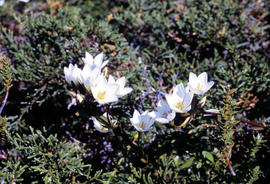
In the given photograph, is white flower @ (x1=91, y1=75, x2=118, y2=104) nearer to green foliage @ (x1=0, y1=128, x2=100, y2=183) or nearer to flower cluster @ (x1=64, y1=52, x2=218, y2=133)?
→ flower cluster @ (x1=64, y1=52, x2=218, y2=133)

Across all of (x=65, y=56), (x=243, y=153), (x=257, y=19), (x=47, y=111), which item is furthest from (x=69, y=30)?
(x=257, y=19)

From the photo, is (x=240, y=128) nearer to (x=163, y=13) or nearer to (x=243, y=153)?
(x=243, y=153)

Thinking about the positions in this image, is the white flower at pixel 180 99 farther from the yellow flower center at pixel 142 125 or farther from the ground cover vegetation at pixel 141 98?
the yellow flower center at pixel 142 125

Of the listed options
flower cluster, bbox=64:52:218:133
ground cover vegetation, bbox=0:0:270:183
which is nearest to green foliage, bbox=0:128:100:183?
ground cover vegetation, bbox=0:0:270:183

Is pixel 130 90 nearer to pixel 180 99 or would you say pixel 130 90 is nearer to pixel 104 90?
pixel 104 90

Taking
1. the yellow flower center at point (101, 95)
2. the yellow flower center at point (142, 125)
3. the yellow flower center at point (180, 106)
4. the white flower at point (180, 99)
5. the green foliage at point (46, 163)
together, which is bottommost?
the green foliage at point (46, 163)

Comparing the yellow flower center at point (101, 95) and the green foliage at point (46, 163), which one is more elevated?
the yellow flower center at point (101, 95)

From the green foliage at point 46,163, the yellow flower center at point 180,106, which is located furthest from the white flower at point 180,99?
the green foliage at point 46,163
